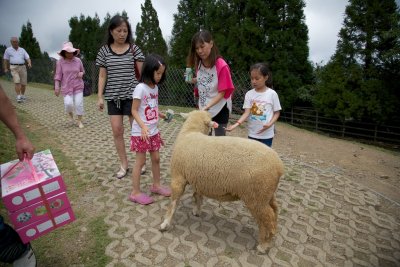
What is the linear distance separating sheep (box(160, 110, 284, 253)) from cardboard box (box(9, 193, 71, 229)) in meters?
1.08

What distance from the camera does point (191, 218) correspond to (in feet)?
11.3

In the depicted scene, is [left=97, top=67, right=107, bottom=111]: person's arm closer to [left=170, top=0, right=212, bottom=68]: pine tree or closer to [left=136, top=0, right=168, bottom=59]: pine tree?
[left=170, top=0, right=212, bottom=68]: pine tree

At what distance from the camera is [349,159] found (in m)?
6.76

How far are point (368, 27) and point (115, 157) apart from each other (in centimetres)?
893

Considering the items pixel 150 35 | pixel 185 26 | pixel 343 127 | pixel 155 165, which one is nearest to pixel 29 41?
pixel 150 35

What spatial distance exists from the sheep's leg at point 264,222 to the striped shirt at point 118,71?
2.29 metres

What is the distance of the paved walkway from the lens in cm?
284

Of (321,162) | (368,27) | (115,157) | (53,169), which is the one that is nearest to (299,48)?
(368,27)

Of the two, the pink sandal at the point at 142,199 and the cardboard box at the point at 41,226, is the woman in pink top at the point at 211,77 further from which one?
the cardboard box at the point at 41,226

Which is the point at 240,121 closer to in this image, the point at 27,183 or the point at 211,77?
the point at 211,77

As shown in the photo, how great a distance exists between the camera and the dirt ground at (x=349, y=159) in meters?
5.34

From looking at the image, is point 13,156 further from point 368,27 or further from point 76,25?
point 76,25

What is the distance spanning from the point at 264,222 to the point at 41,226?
1.89m

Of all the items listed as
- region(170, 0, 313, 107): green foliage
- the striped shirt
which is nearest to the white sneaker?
the striped shirt
